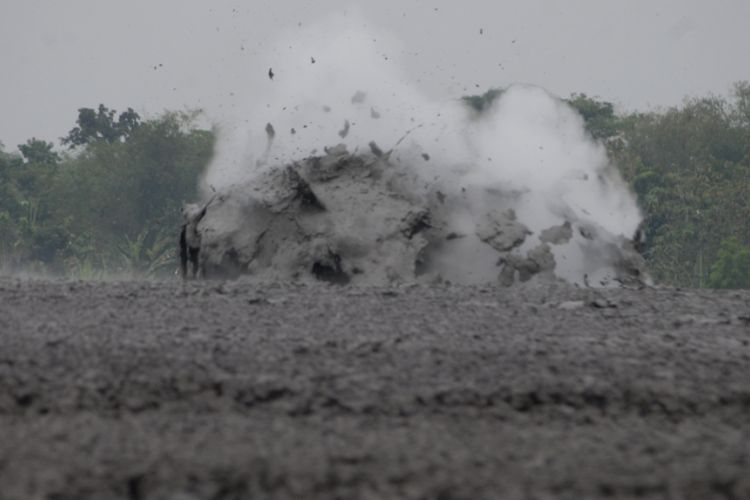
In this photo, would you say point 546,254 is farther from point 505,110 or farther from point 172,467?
point 172,467

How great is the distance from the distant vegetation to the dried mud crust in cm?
2765

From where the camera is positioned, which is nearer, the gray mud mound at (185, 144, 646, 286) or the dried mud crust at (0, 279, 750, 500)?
the dried mud crust at (0, 279, 750, 500)

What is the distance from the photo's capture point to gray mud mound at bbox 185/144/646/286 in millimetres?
11930

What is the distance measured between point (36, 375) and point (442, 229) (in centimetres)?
721

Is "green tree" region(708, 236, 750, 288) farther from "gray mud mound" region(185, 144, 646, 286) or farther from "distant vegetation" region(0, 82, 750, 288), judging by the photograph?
"gray mud mound" region(185, 144, 646, 286)

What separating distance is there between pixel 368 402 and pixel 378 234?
6962 millimetres

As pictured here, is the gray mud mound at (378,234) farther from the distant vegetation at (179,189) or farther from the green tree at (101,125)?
the green tree at (101,125)

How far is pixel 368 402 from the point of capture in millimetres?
5117

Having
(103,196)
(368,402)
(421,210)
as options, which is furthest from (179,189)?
(368,402)

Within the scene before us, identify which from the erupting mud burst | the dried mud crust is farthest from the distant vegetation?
the dried mud crust

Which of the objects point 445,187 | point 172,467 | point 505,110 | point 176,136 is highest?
point 176,136

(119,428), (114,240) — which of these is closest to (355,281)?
(119,428)

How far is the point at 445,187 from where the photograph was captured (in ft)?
43.0

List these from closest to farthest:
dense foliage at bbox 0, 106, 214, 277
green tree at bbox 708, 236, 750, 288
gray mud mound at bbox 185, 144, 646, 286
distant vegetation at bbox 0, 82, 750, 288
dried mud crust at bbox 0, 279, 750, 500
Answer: dried mud crust at bbox 0, 279, 750, 500 < gray mud mound at bbox 185, 144, 646, 286 < green tree at bbox 708, 236, 750, 288 < distant vegetation at bbox 0, 82, 750, 288 < dense foliage at bbox 0, 106, 214, 277
